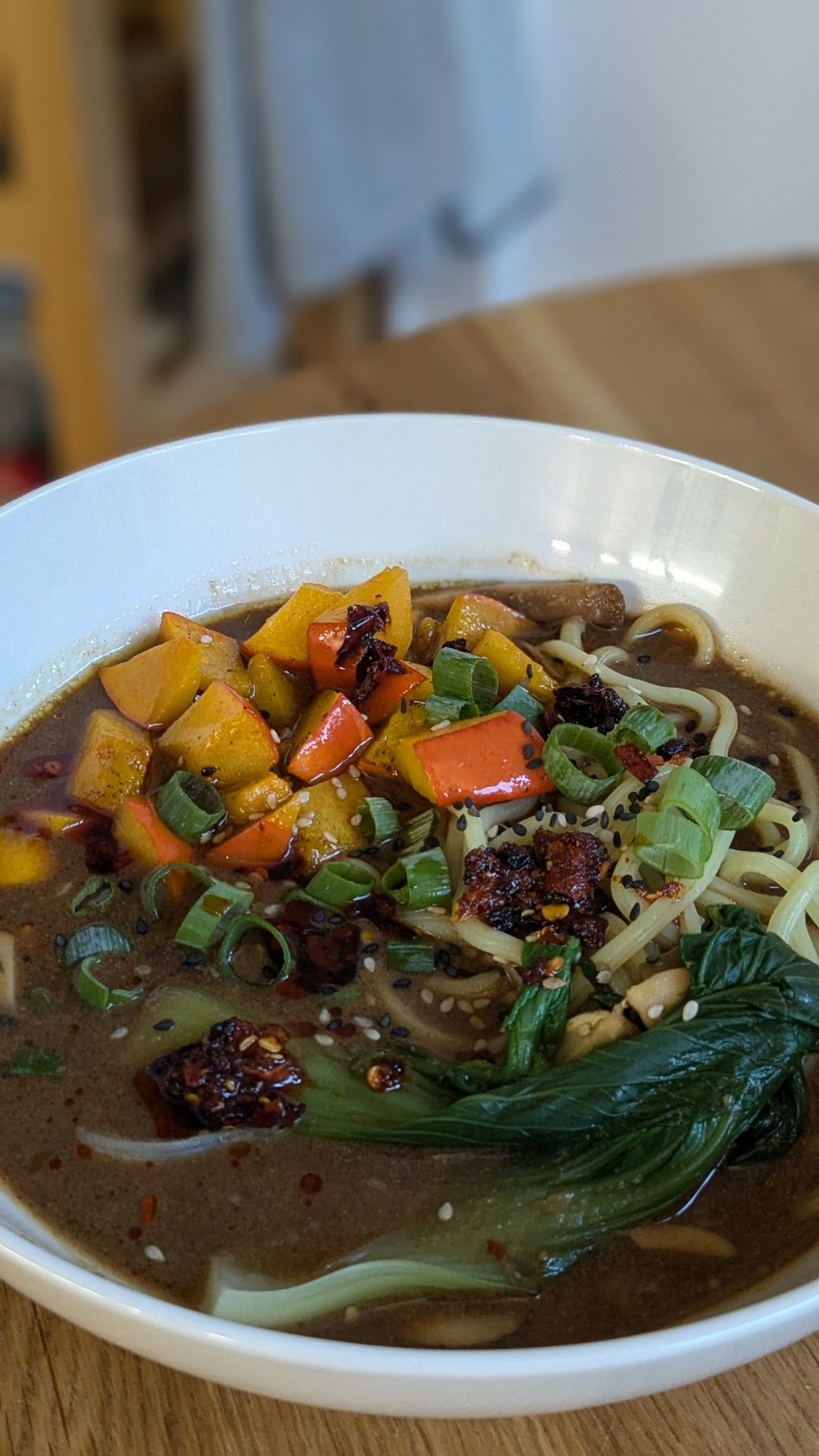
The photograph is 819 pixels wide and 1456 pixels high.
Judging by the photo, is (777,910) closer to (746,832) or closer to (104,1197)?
(746,832)

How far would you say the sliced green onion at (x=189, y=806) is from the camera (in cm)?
227

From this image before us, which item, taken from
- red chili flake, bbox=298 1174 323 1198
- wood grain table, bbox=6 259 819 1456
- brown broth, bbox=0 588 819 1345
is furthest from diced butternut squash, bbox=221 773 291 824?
wood grain table, bbox=6 259 819 1456

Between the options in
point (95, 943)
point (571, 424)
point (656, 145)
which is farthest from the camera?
point (656, 145)

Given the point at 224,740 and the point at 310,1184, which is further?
the point at 224,740

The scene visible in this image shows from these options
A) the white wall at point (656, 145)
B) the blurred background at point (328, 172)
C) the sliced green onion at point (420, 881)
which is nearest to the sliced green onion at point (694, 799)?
the sliced green onion at point (420, 881)

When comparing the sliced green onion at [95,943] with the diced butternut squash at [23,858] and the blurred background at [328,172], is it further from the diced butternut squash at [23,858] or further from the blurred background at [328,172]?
the blurred background at [328,172]

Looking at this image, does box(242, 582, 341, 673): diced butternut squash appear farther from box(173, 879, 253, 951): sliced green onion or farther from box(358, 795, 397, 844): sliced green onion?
box(173, 879, 253, 951): sliced green onion

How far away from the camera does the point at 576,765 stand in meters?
2.43

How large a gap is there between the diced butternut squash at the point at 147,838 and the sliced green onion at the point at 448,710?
489mm

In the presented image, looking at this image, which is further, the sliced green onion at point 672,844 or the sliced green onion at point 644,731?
the sliced green onion at point 644,731

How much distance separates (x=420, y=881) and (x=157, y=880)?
427 mm

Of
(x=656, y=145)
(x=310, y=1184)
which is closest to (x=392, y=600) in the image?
(x=310, y=1184)

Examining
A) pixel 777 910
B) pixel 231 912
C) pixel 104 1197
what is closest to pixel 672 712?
pixel 777 910

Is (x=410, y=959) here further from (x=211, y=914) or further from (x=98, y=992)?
(x=98, y=992)
